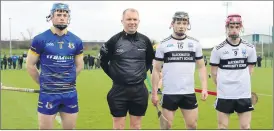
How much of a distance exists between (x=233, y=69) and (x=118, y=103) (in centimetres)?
205

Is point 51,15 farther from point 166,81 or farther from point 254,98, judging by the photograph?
point 254,98

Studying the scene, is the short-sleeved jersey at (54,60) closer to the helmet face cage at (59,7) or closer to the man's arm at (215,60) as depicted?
the helmet face cage at (59,7)

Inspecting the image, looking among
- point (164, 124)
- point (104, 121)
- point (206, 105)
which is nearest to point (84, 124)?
point (104, 121)

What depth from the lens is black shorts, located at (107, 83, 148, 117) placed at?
20.3 ft

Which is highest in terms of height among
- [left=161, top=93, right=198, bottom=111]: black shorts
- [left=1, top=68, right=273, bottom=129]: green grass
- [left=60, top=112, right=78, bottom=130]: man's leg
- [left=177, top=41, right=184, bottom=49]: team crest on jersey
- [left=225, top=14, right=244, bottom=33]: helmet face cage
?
[left=225, top=14, right=244, bottom=33]: helmet face cage

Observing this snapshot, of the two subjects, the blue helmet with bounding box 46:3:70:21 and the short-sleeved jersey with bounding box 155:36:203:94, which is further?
the short-sleeved jersey with bounding box 155:36:203:94

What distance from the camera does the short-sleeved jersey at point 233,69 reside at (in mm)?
6574

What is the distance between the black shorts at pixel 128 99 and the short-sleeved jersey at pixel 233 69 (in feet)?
4.64

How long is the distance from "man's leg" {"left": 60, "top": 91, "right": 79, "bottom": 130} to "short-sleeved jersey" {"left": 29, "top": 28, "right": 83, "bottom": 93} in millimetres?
96

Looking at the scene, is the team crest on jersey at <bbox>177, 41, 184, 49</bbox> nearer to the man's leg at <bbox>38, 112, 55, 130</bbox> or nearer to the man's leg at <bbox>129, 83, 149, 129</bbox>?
the man's leg at <bbox>129, 83, 149, 129</bbox>

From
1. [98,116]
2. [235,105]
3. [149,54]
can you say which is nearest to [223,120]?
[235,105]

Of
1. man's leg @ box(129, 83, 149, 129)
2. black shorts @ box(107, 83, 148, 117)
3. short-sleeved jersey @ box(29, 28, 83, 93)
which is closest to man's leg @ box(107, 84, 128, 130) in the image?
black shorts @ box(107, 83, 148, 117)

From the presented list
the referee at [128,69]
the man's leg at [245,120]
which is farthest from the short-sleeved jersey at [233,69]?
the referee at [128,69]

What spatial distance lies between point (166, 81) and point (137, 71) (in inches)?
21.9
